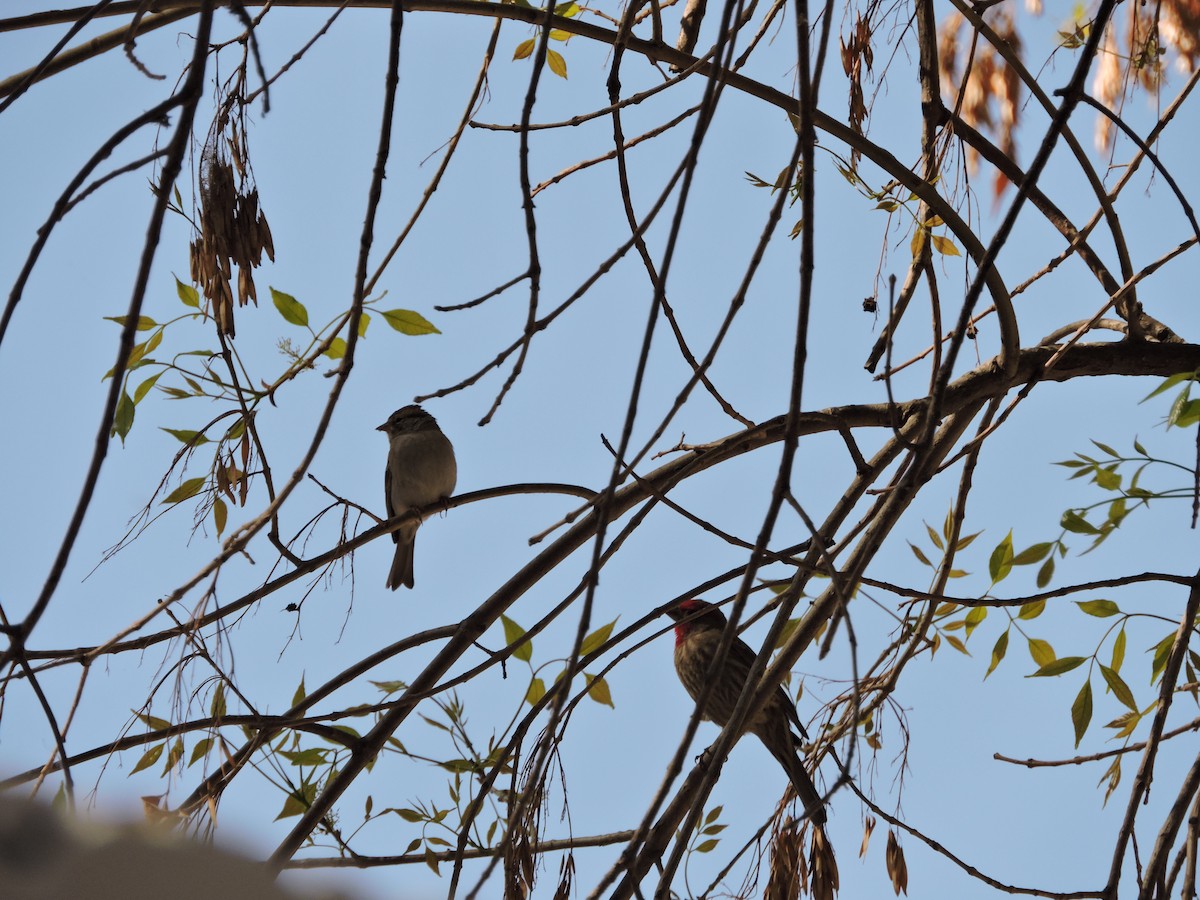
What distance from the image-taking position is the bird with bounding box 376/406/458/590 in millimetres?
5758

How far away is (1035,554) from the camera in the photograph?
255cm

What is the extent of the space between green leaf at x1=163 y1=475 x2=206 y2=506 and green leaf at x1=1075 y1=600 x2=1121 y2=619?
2.02m

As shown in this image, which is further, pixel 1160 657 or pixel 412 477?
pixel 412 477

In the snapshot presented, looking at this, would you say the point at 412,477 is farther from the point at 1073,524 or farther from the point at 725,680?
the point at 1073,524

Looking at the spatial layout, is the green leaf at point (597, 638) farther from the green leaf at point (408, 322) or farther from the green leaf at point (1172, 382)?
the green leaf at point (1172, 382)

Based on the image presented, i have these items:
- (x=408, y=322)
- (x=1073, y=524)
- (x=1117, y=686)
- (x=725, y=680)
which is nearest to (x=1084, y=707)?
(x=1117, y=686)

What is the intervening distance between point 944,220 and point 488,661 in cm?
133

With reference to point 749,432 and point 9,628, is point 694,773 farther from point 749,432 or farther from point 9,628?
point 9,628

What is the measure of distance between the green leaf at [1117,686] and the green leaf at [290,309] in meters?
2.02

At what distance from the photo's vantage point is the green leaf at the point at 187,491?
2.70 m

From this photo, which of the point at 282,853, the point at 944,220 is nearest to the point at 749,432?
the point at 944,220

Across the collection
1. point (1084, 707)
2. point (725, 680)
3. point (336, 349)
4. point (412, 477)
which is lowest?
point (1084, 707)

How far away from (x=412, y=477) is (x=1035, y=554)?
3683mm

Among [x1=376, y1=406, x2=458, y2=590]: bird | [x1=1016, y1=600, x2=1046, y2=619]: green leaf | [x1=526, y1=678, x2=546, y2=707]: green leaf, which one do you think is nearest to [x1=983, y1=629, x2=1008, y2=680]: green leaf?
[x1=1016, y1=600, x2=1046, y2=619]: green leaf
